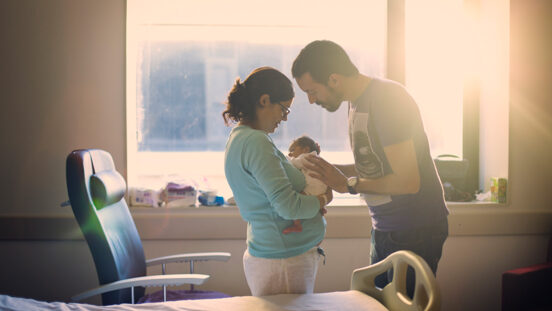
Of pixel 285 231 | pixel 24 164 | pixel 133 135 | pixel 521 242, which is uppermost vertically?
pixel 133 135

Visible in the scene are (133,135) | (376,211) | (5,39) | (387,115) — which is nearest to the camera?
(387,115)

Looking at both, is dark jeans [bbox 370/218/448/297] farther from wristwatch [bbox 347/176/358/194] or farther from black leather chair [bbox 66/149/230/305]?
black leather chair [bbox 66/149/230/305]

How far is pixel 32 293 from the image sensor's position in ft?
8.55

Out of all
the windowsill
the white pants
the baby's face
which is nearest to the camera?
the white pants

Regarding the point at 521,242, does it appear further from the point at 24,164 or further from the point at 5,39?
the point at 5,39

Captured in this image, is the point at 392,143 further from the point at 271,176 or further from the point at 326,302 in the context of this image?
the point at 326,302

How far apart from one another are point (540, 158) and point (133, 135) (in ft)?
8.11

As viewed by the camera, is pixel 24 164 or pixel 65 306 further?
pixel 24 164

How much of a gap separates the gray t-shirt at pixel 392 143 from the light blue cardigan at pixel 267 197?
338mm

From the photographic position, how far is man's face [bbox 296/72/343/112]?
1.74 m

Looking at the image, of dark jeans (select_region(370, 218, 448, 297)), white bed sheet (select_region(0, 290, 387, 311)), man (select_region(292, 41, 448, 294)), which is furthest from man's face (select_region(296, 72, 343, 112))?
white bed sheet (select_region(0, 290, 387, 311))

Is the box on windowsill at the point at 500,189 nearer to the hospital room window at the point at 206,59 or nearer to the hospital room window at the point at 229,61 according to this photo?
→ the hospital room window at the point at 229,61

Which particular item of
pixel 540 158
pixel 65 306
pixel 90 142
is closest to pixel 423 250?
pixel 65 306

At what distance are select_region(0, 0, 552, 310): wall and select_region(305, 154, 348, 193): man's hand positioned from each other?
1002mm
